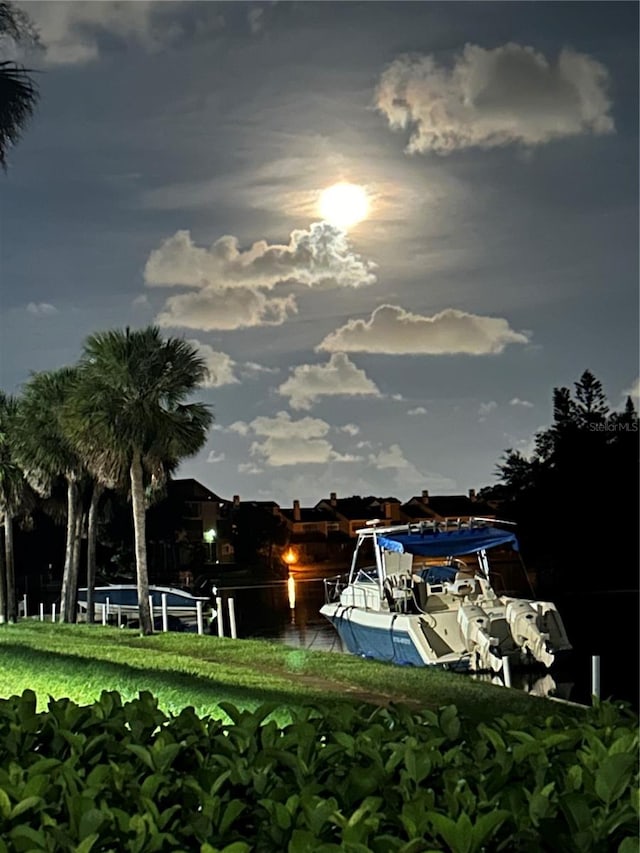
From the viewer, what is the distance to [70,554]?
12.8 meters

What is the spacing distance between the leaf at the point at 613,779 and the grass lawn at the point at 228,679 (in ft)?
7.42

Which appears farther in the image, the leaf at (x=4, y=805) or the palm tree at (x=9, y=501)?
the palm tree at (x=9, y=501)

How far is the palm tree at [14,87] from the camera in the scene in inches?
190

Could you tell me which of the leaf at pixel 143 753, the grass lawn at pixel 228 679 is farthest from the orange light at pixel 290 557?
the leaf at pixel 143 753

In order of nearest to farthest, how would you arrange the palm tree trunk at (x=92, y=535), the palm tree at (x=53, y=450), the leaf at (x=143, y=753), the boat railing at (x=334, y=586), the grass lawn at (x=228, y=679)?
the leaf at (x=143, y=753), the grass lawn at (x=228, y=679), the palm tree at (x=53, y=450), the boat railing at (x=334, y=586), the palm tree trunk at (x=92, y=535)

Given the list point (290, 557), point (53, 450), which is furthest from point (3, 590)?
Answer: point (290, 557)

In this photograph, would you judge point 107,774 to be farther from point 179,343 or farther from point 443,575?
point 443,575

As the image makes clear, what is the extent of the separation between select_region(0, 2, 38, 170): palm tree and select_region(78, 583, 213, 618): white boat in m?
7.84

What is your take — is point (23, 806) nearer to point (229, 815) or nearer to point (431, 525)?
point (229, 815)

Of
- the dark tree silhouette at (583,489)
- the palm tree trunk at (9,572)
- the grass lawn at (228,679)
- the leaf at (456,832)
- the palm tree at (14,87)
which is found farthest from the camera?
the palm tree trunk at (9,572)

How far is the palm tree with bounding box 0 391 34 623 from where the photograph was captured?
12.4 meters

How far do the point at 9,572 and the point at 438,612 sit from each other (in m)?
5.06

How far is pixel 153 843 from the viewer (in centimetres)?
153

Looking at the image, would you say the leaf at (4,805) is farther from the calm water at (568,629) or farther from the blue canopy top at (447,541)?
the blue canopy top at (447,541)
